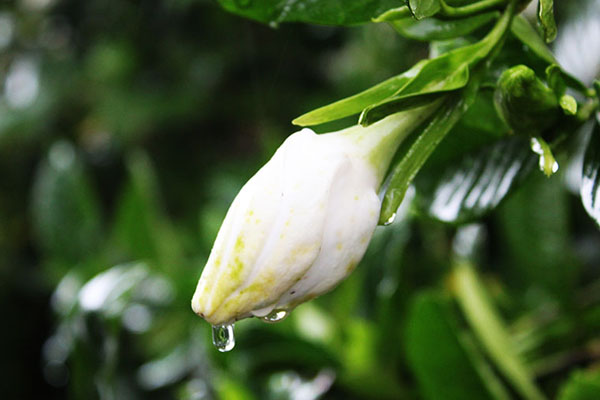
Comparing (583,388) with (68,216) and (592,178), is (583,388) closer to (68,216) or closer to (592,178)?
(592,178)

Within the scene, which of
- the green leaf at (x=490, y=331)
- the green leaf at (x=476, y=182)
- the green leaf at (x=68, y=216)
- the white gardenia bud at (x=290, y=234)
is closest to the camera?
the white gardenia bud at (x=290, y=234)

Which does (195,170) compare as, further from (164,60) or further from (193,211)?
(164,60)

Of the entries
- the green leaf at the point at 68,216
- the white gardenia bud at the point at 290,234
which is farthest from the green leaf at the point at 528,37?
the green leaf at the point at 68,216

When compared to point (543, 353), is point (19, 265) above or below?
below

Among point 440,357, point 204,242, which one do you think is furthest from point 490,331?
point 204,242

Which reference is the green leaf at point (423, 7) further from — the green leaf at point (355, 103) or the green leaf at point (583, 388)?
the green leaf at point (583, 388)

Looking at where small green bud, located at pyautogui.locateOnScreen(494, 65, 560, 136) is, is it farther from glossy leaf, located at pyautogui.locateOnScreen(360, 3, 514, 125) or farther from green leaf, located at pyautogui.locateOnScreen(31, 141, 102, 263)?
green leaf, located at pyautogui.locateOnScreen(31, 141, 102, 263)

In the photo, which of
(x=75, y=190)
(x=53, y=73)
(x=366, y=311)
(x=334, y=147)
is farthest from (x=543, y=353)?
(x=53, y=73)
